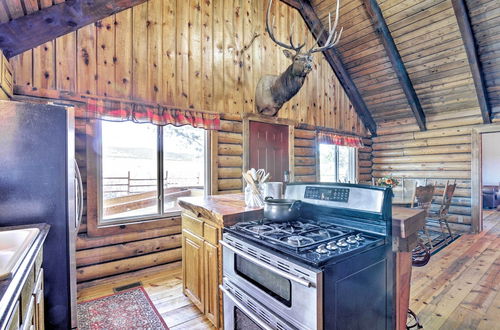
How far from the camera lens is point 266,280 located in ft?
4.30

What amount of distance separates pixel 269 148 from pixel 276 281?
320 cm

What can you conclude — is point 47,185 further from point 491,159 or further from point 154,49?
point 491,159

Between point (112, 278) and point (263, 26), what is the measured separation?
4387 millimetres

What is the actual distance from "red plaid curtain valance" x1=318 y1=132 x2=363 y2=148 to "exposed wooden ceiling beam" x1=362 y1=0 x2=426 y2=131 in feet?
4.11

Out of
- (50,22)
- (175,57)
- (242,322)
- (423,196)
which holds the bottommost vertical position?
(242,322)

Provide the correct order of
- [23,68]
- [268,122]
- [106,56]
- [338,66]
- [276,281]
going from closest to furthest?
[276,281] → [23,68] → [106,56] → [268,122] → [338,66]

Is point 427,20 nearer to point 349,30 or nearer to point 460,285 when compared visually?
point 349,30

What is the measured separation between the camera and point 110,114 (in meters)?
2.85

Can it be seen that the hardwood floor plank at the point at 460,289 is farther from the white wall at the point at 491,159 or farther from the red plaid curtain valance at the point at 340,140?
the white wall at the point at 491,159

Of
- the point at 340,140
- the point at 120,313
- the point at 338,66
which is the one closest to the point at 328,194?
the point at 120,313

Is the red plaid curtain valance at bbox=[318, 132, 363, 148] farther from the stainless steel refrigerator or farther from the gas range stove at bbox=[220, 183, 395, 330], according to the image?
the stainless steel refrigerator

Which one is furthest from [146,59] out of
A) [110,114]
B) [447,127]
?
[447,127]

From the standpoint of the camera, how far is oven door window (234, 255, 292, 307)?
118cm

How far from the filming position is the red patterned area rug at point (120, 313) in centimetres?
211
